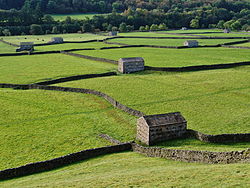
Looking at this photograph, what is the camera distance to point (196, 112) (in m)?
38.1

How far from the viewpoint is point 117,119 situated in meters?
37.8

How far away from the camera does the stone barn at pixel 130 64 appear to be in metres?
63.3

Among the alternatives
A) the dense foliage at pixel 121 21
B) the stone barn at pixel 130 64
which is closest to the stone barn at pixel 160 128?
the stone barn at pixel 130 64

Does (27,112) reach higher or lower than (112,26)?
lower

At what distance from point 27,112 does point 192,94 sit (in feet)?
73.6

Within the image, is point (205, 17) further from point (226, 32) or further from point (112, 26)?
point (112, 26)

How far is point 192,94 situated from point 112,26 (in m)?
133

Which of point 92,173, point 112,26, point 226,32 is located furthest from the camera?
point 112,26

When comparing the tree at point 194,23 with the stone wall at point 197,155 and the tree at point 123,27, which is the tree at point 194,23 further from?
the stone wall at point 197,155

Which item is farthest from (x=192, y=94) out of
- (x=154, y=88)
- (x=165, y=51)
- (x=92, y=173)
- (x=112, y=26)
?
(x=112, y=26)

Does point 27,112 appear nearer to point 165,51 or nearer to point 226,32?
point 165,51

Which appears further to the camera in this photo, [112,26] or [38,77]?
[112,26]

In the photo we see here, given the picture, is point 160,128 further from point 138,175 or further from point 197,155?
point 138,175

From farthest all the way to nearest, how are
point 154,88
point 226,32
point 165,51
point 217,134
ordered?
1. point 226,32
2. point 165,51
3. point 154,88
4. point 217,134
